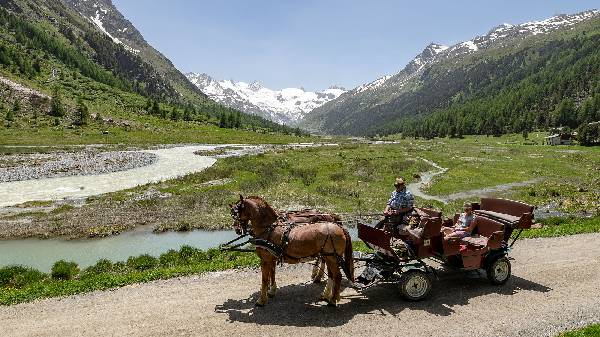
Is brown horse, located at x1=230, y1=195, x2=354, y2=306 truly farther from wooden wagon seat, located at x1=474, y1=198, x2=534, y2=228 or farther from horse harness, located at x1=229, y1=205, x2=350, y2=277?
wooden wagon seat, located at x1=474, y1=198, x2=534, y2=228

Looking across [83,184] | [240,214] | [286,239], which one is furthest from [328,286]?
[83,184]

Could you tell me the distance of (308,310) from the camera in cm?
1533

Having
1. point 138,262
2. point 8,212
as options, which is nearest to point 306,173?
point 8,212

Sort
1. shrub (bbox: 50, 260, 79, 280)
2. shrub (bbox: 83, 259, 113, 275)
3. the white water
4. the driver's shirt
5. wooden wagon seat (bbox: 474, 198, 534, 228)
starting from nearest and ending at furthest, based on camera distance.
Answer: the driver's shirt, wooden wagon seat (bbox: 474, 198, 534, 228), shrub (bbox: 50, 260, 79, 280), shrub (bbox: 83, 259, 113, 275), the white water

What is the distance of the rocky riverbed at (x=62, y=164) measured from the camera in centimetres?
6032

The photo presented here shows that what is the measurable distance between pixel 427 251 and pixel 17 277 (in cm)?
1921

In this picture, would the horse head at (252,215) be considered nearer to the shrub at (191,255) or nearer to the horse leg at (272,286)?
the horse leg at (272,286)

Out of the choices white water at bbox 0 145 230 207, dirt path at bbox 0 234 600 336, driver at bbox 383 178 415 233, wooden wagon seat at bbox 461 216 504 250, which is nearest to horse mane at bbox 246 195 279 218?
dirt path at bbox 0 234 600 336

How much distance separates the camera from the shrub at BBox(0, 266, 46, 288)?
20344mm

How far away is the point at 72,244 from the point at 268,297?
21.0 meters

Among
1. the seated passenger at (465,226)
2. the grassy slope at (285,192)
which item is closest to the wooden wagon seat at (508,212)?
the seated passenger at (465,226)

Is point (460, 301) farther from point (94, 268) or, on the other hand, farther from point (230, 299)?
point (94, 268)

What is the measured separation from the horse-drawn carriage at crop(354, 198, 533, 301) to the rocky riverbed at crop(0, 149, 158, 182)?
5649 cm

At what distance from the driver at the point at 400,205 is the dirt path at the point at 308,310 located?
2.83 m
